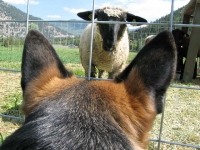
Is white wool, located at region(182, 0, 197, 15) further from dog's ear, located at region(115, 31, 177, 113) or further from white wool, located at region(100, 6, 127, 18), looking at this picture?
dog's ear, located at region(115, 31, 177, 113)

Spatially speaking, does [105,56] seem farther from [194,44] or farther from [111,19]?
[194,44]

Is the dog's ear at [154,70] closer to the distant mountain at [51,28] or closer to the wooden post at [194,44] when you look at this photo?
the distant mountain at [51,28]

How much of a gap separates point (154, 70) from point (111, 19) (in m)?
5.11

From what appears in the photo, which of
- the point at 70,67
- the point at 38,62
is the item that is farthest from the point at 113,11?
the point at 38,62

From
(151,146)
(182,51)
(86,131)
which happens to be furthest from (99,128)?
(182,51)

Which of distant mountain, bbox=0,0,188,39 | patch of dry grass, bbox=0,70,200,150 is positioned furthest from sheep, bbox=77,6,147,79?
patch of dry grass, bbox=0,70,200,150

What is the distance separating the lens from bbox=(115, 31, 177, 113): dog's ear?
1455 millimetres

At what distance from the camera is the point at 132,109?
4.56 feet

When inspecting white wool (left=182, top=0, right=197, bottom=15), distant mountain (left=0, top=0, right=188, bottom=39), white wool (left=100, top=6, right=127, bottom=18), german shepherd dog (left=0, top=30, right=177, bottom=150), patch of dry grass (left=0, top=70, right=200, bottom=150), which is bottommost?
patch of dry grass (left=0, top=70, right=200, bottom=150)

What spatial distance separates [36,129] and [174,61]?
2.87ft

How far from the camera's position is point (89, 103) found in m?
1.31

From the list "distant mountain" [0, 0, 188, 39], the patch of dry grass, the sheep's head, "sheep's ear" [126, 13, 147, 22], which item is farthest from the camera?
"distant mountain" [0, 0, 188, 39]

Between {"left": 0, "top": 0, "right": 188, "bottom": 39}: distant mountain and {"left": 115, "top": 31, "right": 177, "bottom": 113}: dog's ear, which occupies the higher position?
{"left": 0, "top": 0, "right": 188, "bottom": 39}: distant mountain

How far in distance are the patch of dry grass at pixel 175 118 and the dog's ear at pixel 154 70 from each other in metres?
1.68
